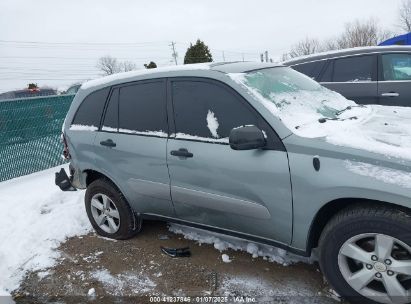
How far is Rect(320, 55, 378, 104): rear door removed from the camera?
20.1 feet

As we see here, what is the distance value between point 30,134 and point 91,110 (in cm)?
374

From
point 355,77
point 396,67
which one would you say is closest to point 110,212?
point 355,77

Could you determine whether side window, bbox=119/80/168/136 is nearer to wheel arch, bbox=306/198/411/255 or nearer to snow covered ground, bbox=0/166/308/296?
snow covered ground, bbox=0/166/308/296

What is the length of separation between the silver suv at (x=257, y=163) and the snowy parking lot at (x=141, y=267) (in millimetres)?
332

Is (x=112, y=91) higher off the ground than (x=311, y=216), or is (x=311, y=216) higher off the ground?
(x=112, y=91)

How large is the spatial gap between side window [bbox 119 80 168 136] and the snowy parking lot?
125cm

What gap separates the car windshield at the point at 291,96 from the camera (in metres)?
2.98

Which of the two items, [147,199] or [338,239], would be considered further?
[147,199]

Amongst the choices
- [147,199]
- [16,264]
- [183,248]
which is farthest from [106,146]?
[16,264]

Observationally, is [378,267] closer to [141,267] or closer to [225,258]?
[225,258]

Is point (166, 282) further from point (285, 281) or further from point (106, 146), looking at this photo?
point (106, 146)

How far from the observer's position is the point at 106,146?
385cm

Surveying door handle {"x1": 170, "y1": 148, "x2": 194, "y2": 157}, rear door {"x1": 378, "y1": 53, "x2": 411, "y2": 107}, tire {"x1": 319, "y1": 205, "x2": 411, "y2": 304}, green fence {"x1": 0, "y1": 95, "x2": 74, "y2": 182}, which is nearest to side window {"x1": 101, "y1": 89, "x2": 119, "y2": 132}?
door handle {"x1": 170, "y1": 148, "x2": 194, "y2": 157}

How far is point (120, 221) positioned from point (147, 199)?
0.55 metres
